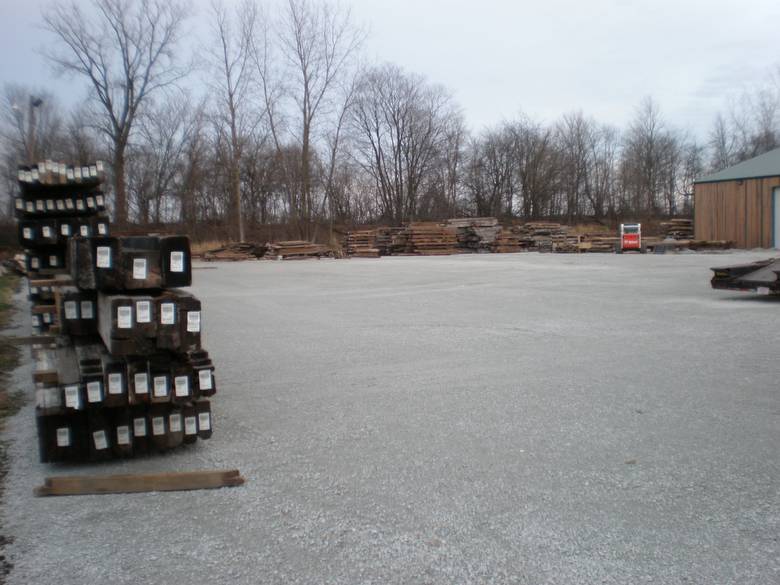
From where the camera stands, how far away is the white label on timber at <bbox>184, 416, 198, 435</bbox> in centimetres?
437

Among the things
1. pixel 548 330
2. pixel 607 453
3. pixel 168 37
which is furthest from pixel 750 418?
pixel 168 37

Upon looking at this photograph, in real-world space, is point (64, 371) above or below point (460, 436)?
above

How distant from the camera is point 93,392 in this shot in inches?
156

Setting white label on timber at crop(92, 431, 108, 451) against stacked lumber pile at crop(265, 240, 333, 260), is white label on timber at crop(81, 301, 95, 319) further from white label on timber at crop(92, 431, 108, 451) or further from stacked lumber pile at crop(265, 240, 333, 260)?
stacked lumber pile at crop(265, 240, 333, 260)

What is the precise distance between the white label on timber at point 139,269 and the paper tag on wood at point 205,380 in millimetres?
737

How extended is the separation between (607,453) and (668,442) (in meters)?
0.53

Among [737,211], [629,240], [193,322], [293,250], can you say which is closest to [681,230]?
[737,211]

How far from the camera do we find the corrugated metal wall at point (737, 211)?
33312mm

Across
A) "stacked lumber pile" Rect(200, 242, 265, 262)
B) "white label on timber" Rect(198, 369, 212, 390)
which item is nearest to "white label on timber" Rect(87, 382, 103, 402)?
"white label on timber" Rect(198, 369, 212, 390)

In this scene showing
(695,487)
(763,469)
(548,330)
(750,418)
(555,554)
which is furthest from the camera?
(548,330)

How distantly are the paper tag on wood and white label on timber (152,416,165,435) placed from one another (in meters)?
0.34

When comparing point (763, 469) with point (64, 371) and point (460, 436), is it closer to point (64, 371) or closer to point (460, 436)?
point (460, 436)

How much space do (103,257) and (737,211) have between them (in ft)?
121

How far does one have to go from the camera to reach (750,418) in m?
5.02
